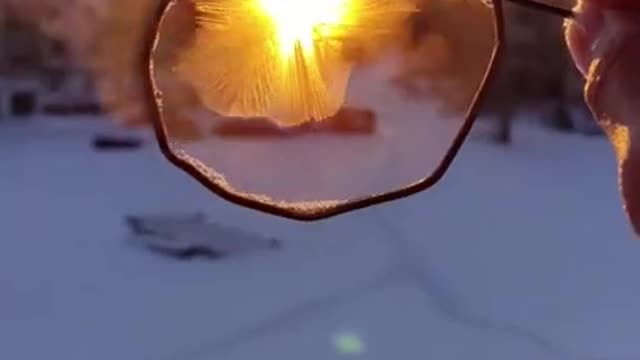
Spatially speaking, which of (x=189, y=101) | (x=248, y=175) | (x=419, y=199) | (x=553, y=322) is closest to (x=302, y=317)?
(x=553, y=322)

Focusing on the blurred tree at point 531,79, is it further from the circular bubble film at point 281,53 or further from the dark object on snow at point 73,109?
the dark object on snow at point 73,109

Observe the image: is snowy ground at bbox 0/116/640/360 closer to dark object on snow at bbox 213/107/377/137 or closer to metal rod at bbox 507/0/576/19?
dark object on snow at bbox 213/107/377/137

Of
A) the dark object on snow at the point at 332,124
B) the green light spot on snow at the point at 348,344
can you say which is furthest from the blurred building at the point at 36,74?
the dark object on snow at the point at 332,124

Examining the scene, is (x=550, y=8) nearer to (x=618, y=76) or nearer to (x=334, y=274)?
(x=618, y=76)

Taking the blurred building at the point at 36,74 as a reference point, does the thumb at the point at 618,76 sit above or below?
above

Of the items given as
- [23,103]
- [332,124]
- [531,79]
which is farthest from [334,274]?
[332,124]

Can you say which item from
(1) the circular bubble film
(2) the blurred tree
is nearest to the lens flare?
(1) the circular bubble film
